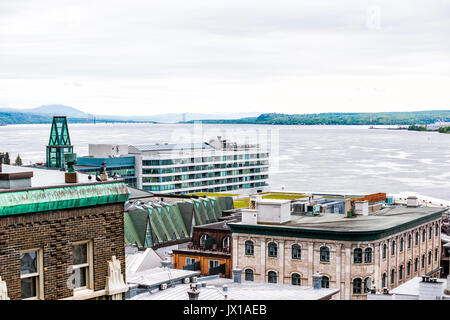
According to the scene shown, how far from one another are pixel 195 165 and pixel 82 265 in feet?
485

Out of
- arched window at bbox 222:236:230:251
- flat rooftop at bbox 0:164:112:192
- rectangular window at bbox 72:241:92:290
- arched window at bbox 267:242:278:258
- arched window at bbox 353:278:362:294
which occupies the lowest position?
arched window at bbox 353:278:362:294

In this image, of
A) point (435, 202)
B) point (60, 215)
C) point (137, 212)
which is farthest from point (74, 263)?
point (435, 202)

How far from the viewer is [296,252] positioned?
50.1 m

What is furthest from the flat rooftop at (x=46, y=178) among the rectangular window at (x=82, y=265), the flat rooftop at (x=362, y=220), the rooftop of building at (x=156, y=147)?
the rooftop of building at (x=156, y=147)

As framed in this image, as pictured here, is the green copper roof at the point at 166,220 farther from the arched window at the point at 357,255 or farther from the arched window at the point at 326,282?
the arched window at the point at 357,255

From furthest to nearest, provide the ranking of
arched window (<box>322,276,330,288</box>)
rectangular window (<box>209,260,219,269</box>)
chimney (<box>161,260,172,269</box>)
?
rectangular window (<box>209,260,219,269</box>)
arched window (<box>322,276,330,288</box>)
chimney (<box>161,260,172,269</box>)

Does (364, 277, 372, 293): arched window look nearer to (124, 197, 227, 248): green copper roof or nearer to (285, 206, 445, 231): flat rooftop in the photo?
(285, 206, 445, 231): flat rooftop

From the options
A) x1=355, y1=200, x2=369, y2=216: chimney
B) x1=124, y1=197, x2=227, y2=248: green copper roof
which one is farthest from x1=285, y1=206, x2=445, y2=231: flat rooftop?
x1=124, y1=197, x2=227, y2=248: green copper roof

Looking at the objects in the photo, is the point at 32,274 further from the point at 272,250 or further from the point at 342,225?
the point at 342,225

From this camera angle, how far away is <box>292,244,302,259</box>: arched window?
49.9 meters

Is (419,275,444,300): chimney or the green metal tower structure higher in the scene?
the green metal tower structure

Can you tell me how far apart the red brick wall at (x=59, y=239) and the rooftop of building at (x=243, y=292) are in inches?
680
